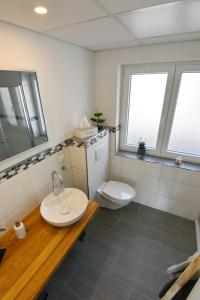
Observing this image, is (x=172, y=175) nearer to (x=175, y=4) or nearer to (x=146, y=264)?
(x=146, y=264)

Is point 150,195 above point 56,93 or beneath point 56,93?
beneath

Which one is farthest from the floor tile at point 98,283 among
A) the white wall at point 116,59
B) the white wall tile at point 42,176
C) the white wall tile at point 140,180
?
the white wall at point 116,59

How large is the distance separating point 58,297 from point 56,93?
189 centimetres

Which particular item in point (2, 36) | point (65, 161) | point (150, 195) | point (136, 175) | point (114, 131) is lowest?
point (150, 195)

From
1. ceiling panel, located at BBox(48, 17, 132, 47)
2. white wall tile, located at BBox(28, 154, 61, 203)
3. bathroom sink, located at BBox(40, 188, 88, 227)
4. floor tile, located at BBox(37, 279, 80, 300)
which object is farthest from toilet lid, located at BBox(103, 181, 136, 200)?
ceiling panel, located at BBox(48, 17, 132, 47)

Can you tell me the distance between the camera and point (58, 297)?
1415 millimetres

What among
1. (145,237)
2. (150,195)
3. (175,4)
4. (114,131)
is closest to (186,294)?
(145,237)

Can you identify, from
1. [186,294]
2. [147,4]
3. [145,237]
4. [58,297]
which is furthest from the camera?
[145,237]

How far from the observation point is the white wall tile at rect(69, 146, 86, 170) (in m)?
1.80

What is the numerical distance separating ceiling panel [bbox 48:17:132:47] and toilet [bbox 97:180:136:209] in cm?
170

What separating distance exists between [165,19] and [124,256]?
7.02 ft

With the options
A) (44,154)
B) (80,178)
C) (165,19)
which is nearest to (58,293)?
(80,178)

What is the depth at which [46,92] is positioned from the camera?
1448 millimetres

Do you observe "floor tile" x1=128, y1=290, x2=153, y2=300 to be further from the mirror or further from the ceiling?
the ceiling
